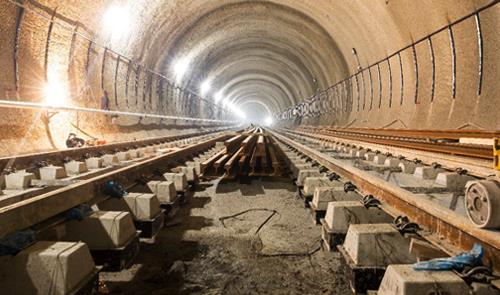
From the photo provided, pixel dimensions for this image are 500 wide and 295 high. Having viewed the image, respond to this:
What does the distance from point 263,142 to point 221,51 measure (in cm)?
1210

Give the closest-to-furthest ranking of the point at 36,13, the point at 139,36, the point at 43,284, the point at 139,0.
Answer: the point at 43,284 → the point at 36,13 → the point at 139,0 → the point at 139,36

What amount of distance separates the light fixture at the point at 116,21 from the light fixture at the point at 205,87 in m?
13.8

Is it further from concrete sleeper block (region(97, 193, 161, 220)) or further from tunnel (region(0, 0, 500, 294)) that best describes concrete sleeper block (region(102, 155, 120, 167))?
concrete sleeper block (region(97, 193, 161, 220))

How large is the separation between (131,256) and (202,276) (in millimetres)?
649

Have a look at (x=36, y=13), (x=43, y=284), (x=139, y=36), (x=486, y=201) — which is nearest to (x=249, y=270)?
(x=43, y=284)

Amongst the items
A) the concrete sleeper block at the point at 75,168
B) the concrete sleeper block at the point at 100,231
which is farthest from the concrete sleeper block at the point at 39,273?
the concrete sleeper block at the point at 75,168

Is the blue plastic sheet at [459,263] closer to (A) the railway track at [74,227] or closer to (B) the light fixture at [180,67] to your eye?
(A) the railway track at [74,227]

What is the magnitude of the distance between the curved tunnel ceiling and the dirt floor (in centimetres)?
1034

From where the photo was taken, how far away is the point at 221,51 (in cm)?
2052

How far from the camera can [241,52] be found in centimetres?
2309

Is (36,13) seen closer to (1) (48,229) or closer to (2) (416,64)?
(1) (48,229)

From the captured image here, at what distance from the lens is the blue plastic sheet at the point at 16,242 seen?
191cm

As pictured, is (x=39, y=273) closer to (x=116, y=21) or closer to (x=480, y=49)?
(x=480, y=49)

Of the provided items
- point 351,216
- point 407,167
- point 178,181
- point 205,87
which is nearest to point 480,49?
point 407,167
